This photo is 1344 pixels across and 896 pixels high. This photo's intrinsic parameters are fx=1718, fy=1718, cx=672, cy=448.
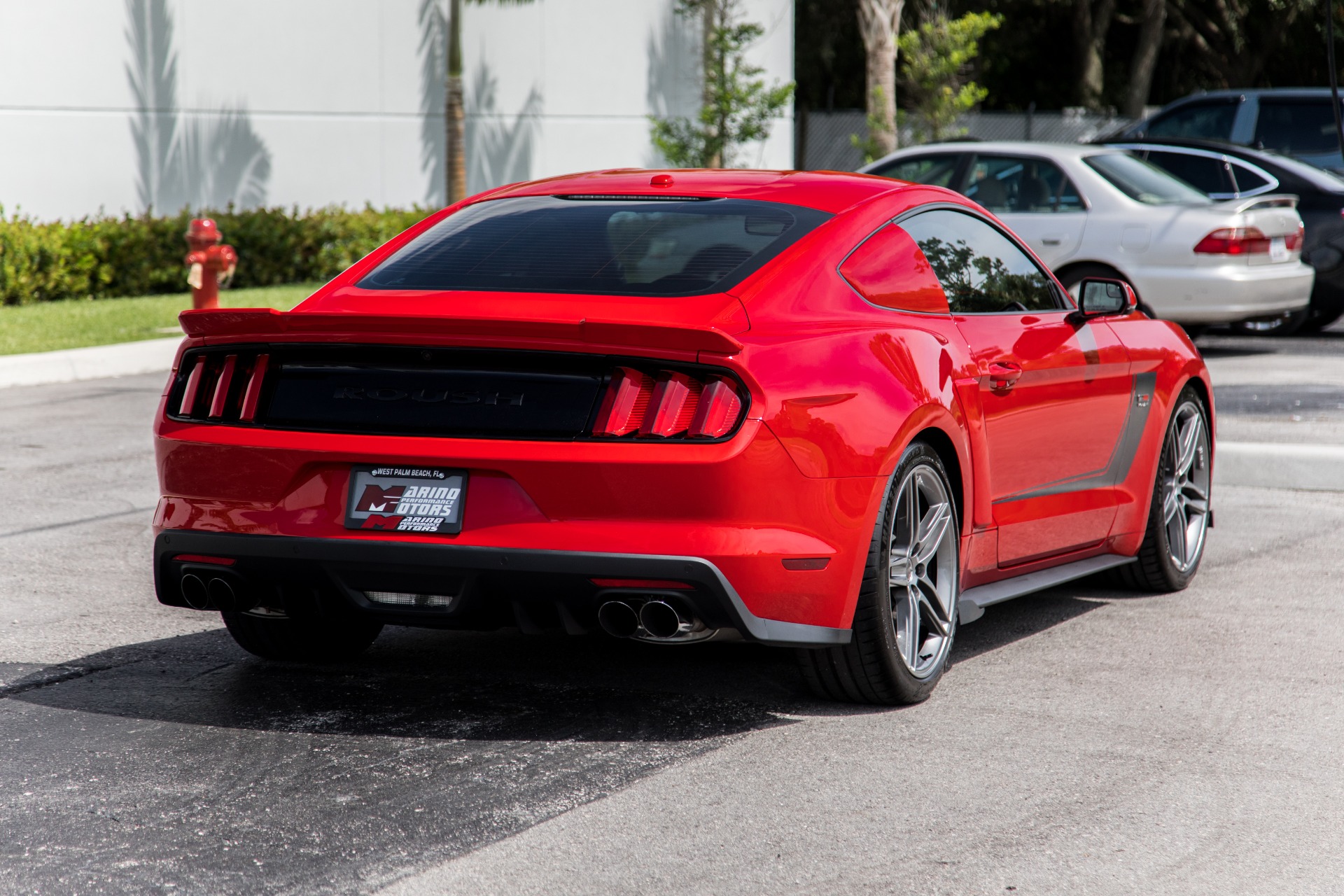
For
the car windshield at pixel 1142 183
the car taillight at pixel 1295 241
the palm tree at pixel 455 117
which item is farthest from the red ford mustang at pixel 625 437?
the palm tree at pixel 455 117

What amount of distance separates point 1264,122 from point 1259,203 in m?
5.37

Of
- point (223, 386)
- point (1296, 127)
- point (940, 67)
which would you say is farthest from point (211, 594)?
point (940, 67)

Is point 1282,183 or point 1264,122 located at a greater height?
point 1264,122

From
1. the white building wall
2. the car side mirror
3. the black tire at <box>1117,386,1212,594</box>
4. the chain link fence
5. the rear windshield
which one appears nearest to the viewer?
the rear windshield

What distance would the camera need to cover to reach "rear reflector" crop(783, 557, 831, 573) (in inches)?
174

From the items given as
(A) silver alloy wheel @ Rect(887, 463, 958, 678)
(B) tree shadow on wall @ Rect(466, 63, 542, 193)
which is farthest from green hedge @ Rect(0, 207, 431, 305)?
(A) silver alloy wheel @ Rect(887, 463, 958, 678)

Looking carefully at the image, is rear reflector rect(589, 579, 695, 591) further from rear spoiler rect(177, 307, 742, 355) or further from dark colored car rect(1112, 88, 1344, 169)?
dark colored car rect(1112, 88, 1344, 169)

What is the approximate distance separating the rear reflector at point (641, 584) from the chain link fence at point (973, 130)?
2821cm

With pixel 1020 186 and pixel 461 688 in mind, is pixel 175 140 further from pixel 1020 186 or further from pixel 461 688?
pixel 461 688

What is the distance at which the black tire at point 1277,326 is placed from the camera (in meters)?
16.0

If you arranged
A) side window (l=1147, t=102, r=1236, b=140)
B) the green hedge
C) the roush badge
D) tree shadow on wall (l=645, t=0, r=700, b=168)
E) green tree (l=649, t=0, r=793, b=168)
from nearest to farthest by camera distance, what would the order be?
the roush badge
the green hedge
side window (l=1147, t=102, r=1236, b=140)
green tree (l=649, t=0, r=793, b=168)
tree shadow on wall (l=645, t=0, r=700, b=168)

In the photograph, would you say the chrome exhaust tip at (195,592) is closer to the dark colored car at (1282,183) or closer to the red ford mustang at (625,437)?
the red ford mustang at (625,437)

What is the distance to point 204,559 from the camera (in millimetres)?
4617

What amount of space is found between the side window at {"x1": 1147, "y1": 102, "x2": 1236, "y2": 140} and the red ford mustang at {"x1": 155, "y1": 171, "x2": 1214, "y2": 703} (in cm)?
1436
